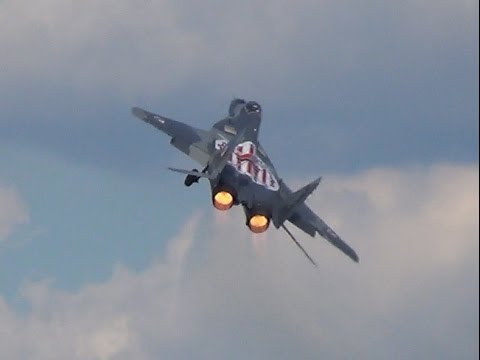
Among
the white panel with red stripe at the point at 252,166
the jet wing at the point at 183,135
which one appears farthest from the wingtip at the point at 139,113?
the white panel with red stripe at the point at 252,166

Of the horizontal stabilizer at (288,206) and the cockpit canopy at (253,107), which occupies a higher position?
the cockpit canopy at (253,107)

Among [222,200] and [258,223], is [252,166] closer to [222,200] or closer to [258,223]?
[222,200]

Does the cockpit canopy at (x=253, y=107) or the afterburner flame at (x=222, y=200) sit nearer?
the afterburner flame at (x=222, y=200)

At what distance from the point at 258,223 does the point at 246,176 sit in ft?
15.1

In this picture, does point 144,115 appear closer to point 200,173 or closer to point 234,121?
point 234,121

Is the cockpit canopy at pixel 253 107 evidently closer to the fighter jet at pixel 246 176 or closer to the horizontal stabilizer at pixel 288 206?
the fighter jet at pixel 246 176

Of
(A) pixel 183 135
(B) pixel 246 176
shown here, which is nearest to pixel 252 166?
(B) pixel 246 176

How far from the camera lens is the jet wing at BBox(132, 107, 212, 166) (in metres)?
180

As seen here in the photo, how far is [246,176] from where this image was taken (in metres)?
167

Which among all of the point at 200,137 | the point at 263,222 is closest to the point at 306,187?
the point at 263,222

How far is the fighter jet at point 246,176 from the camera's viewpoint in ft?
543

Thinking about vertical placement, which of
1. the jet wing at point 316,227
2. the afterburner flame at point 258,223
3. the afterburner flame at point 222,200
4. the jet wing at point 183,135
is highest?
the jet wing at point 183,135

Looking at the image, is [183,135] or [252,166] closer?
[252,166]

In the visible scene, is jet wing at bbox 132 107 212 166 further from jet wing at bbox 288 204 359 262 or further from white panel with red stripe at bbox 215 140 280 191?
jet wing at bbox 288 204 359 262
